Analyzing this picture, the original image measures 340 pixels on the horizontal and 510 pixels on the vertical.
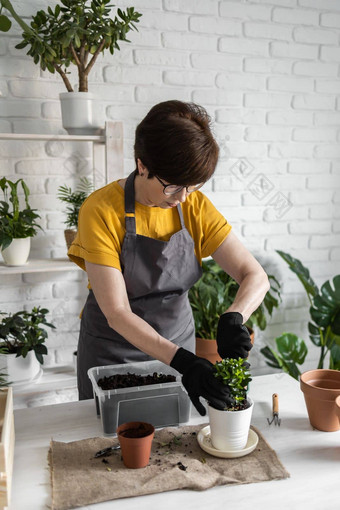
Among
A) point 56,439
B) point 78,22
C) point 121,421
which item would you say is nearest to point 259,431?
point 121,421

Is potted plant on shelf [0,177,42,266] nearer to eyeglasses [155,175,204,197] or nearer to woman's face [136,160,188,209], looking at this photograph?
woman's face [136,160,188,209]

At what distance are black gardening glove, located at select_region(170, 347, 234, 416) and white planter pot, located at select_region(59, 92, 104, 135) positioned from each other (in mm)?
1336

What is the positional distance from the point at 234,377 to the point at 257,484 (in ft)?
0.75

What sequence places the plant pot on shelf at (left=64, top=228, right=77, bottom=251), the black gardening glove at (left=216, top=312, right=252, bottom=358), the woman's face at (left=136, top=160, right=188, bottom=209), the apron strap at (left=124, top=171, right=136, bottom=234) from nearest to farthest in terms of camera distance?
the black gardening glove at (left=216, top=312, right=252, bottom=358)
the woman's face at (left=136, top=160, right=188, bottom=209)
the apron strap at (left=124, top=171, right=136, bottom=234)
the plant pot on shelf at (left=64, top=228, right=77, bottom=251)

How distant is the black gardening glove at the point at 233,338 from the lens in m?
1.36

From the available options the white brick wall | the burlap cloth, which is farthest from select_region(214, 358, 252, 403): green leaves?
the white brick wall

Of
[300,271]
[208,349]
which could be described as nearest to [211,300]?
[208,349]

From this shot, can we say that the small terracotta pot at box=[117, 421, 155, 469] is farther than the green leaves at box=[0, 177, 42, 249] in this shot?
No

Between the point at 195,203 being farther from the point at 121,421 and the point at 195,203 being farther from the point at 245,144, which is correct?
the point at 245,144

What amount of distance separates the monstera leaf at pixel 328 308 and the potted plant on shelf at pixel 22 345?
139 centimetres

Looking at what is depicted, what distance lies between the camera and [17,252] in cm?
222

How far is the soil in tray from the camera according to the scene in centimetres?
128

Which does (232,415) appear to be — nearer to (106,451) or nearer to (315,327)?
(106,451)

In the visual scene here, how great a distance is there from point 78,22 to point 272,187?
1.33 meters
